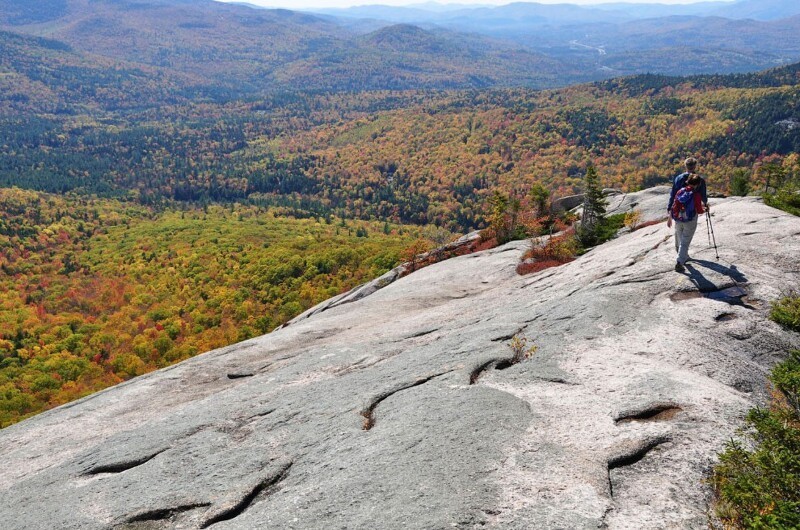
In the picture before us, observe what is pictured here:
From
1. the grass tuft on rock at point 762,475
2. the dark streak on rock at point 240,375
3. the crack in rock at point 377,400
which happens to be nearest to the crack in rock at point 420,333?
the crack in rock at point 377,400

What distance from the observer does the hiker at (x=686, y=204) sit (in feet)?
57.0

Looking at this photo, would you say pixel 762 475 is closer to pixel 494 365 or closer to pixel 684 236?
pixel 494 365

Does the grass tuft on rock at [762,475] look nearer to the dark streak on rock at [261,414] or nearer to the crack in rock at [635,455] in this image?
the crack in rock at [635,455]

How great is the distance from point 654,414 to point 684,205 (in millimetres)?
9601

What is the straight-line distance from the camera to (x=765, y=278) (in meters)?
17.0

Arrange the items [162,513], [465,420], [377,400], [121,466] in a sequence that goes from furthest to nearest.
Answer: [377,400] → [121,466] → [465,420] → [162,513]

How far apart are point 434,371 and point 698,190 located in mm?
11471

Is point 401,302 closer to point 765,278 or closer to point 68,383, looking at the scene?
point 765,278

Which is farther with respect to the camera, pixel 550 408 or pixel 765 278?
pixel 765 278

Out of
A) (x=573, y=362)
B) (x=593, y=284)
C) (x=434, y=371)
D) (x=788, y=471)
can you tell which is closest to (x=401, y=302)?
(x=593, y=284)

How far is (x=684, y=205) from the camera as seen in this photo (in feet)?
57.9

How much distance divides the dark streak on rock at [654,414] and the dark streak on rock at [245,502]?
26.4 ft

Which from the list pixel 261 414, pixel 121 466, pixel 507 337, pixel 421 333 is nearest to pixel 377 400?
pixel 261 414

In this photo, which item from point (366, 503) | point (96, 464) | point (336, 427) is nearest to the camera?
point (366, 503)
